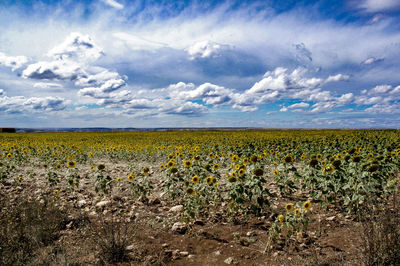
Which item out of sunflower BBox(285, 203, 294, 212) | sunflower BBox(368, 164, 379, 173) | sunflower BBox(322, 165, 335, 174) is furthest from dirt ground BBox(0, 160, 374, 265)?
sunflower BBox(368, 164, 379, 173)

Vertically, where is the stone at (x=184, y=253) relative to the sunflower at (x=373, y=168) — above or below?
below

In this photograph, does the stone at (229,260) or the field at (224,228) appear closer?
the field at (224,228)

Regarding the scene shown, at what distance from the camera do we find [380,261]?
3.11m

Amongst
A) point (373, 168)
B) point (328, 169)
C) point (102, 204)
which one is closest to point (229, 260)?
point (328, 169)

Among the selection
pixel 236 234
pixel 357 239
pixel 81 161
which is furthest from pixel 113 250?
pixel 81 161

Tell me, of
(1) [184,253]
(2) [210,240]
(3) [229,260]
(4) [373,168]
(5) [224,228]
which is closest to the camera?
(3) [229,260]

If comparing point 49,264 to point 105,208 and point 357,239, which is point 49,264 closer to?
point 105,208

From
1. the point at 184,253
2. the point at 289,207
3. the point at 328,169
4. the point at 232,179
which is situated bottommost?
the point at 184,253

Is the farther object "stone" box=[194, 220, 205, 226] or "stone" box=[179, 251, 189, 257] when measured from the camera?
"stone" box=[194, 220, 205, 226]

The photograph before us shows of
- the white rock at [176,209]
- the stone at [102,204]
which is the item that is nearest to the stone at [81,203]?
the stone at [102,204]

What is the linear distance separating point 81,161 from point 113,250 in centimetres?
1124

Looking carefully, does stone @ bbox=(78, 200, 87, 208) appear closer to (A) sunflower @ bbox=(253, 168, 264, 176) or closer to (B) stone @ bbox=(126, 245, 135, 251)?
(B) stone @ bbox=(126, 245, 135, 251)

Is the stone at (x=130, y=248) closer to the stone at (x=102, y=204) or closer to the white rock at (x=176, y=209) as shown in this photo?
the white rock at (x=176, y=209)

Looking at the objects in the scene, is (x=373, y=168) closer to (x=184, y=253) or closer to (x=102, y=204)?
(x=184, y=253)
